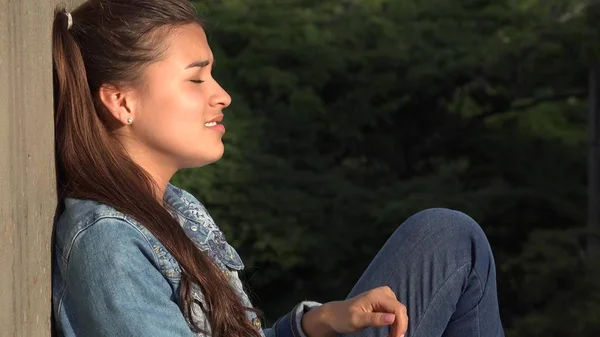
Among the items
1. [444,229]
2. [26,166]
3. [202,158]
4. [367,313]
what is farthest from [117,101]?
[444,229]

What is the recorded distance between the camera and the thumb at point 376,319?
1.88 metres

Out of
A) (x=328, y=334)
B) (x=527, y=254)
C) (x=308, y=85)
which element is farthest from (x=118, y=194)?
(x=308, y=85)

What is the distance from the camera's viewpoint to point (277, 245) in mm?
4910

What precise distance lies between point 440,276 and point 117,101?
2.39 feet

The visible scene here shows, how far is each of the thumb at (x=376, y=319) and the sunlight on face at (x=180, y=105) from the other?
0.39 meters

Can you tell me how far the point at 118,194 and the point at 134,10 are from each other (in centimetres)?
31

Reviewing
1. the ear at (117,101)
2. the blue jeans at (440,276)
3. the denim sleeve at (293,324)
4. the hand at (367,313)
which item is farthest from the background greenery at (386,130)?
the ear at (117,101)

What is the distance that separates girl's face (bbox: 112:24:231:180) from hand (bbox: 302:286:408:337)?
1.21 feet

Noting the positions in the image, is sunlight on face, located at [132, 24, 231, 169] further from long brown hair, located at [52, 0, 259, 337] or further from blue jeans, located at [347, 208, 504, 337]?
blue jeans, located at [347, 208, 504, 337]

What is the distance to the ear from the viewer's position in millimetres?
1775

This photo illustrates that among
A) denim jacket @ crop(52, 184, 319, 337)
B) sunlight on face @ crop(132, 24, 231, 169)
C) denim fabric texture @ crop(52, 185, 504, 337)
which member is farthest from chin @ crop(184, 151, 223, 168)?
denim jacket @ crop(52, 184, 319, 337)

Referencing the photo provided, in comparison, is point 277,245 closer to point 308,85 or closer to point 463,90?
point 308,85

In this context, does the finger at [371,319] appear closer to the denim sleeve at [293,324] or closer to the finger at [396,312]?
the finger at [396,312]

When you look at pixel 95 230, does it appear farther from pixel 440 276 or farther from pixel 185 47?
pixel 440 276
